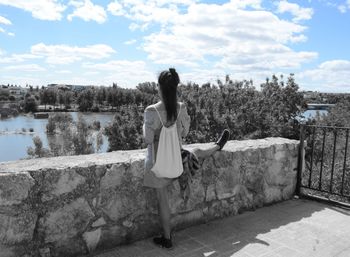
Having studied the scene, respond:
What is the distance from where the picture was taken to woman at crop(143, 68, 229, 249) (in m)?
2.93

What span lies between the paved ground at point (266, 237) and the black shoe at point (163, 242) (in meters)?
0.05

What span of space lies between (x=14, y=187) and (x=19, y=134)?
8240cm

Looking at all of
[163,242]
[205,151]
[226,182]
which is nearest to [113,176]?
[163,242]

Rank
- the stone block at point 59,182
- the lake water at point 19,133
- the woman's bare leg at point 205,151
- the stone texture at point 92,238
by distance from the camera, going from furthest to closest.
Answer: the lake water at point 19,133 → the woman's bare leg at point 205,151 → the stone texture at point 92,238 → the stone block at point 59,182

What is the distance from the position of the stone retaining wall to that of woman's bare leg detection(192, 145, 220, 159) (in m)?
0.13

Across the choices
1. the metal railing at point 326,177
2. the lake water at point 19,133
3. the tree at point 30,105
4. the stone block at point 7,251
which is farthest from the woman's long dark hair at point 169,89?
the tree at point 30,105

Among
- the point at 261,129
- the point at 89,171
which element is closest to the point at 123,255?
the point at 89,171

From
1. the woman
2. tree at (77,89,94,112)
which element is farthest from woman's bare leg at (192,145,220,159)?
tree at (77,89,94,112)

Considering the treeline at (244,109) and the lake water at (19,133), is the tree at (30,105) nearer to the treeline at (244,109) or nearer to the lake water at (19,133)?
the lake water at (19,133)

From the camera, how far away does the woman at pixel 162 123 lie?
2934mm

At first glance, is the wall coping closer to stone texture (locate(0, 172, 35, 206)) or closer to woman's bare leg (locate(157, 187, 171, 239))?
stone texture (locate(0, 172, 35, 206))

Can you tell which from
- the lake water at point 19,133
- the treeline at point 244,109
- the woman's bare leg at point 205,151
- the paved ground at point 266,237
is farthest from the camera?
the lake water at point 19,133

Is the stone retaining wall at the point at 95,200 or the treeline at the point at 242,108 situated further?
the treeline at the point at 242,108

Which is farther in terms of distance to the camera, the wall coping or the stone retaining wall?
the wall coping
